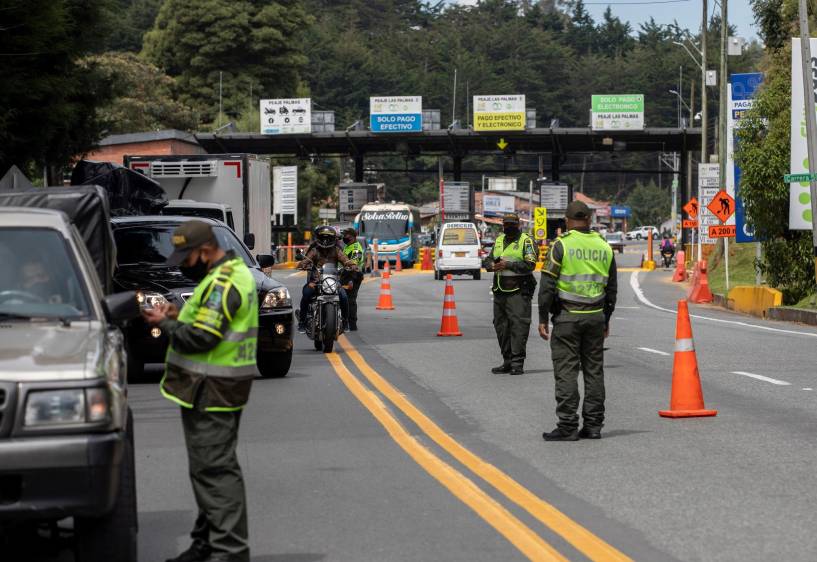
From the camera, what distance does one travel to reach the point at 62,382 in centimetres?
620

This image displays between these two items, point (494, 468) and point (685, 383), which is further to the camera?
point (685, 383)

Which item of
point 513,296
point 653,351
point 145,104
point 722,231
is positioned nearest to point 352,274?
point 653,351

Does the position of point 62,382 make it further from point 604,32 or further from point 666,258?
point 604,32

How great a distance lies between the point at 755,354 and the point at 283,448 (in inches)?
420

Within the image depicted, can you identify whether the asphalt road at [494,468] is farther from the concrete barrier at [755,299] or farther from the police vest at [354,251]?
the concrete barrier at [755,299]

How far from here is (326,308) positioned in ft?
65.4

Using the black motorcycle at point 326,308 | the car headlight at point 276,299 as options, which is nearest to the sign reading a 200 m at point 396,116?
the black motorcycle at point 326,308

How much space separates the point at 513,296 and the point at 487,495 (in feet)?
26.4

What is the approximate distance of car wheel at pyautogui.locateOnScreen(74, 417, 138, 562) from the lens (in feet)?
21.1

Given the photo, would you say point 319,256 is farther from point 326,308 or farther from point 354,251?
point 354,251

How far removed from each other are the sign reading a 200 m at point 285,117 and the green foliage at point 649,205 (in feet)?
339

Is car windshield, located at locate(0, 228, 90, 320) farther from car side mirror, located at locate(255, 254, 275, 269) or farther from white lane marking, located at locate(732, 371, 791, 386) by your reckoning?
white lane marking, located at locate(732, 371, 791, 386)

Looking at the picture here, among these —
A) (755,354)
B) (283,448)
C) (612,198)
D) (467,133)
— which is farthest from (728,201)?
(612,198)

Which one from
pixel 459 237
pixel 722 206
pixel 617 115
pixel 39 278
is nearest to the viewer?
pixel 39 278
